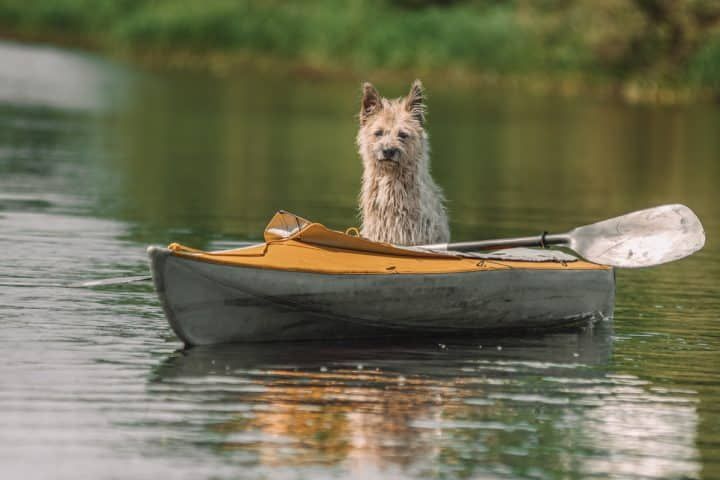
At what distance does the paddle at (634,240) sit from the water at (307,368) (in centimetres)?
67

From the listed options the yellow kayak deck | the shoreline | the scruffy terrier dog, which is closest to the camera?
the yellow kayak deck

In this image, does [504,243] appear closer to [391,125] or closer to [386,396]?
[391,125]

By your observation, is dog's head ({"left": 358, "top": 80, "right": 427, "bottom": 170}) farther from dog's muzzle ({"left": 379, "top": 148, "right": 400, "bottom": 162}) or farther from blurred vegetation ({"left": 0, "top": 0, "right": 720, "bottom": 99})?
blurred vegetation ({"left": 0, "top": 0, "right": 720, "bottom": 99})

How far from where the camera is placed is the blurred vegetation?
53812mm

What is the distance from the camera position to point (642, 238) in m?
13.2

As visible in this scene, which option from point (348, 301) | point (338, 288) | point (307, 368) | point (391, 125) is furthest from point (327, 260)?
point (391, 125)

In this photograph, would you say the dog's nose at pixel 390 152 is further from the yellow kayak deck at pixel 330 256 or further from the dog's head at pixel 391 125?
the yellow kayak deck at pixel 330 256

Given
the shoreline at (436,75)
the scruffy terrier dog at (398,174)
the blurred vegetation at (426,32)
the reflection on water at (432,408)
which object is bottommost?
the reflection on water at (432,408)

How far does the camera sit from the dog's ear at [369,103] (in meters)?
12.7

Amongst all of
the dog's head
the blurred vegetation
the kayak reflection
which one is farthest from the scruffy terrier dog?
the blurred vegetation

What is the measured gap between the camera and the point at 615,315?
14.5 meters

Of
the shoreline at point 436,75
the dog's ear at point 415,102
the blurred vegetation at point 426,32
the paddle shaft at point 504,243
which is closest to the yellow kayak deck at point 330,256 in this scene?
the paddle shaft at point 504,243

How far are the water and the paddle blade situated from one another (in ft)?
2.20

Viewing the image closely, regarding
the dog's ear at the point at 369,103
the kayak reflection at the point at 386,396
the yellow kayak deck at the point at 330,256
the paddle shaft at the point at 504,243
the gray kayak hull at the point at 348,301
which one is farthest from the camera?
the paddle shaft at the point at 504,243
